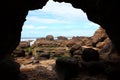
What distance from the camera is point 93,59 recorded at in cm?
2352

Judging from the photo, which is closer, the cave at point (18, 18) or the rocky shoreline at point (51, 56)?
the cave at point (18, 18)

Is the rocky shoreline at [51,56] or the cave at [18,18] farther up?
the cave at [18,18]

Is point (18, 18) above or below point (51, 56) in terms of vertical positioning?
above

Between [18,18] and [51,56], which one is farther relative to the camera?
[51,56]

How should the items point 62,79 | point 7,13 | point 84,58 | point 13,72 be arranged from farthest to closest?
point 84,58
point 62,79
point 13,72
point 7,13

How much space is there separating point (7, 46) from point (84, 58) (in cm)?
842

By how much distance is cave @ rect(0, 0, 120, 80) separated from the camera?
1781 centimetres

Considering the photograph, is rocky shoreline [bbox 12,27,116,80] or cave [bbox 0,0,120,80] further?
rocky shoreline [bbox 12,27,116,80]

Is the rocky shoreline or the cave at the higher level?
the cave

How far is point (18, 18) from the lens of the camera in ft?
65.1

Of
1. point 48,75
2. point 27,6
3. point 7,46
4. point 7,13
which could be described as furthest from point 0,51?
point 48,75

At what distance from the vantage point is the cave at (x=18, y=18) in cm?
1781

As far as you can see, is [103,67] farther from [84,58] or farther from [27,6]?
[27,6]

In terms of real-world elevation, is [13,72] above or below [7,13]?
below
